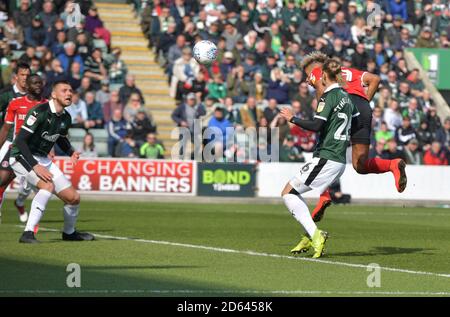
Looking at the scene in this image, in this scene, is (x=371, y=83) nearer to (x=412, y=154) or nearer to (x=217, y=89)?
(x=217, y=89)

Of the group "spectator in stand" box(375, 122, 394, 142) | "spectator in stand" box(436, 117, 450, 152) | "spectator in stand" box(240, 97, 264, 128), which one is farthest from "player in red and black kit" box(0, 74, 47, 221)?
"spectator in stand" box(436, 117, 450, 152)

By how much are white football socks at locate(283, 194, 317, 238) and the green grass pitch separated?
1.28ft

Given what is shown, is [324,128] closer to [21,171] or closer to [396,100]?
[21,171]

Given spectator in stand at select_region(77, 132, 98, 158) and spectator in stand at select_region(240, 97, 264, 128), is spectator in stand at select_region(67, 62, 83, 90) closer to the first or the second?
spectator in stand at select_region(77, 132, 98, 158)

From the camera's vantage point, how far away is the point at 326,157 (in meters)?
13.7

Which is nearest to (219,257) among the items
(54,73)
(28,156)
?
(28,156)

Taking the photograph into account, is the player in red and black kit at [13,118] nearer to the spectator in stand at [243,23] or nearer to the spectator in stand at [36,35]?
the spectator in stand at [36,35]

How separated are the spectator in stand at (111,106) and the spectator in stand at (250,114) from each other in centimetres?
319

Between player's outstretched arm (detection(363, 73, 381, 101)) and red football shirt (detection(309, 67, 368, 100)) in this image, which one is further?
red football shirt (detection(309, 67, 368, 100))

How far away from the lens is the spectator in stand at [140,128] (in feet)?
96.1

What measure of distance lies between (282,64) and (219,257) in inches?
787

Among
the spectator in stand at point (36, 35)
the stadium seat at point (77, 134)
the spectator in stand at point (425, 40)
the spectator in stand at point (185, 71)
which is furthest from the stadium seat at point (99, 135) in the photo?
the spectator in stand at point (425, 40)

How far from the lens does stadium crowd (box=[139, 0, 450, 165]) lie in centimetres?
3041

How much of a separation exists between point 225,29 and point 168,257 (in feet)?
64.7
